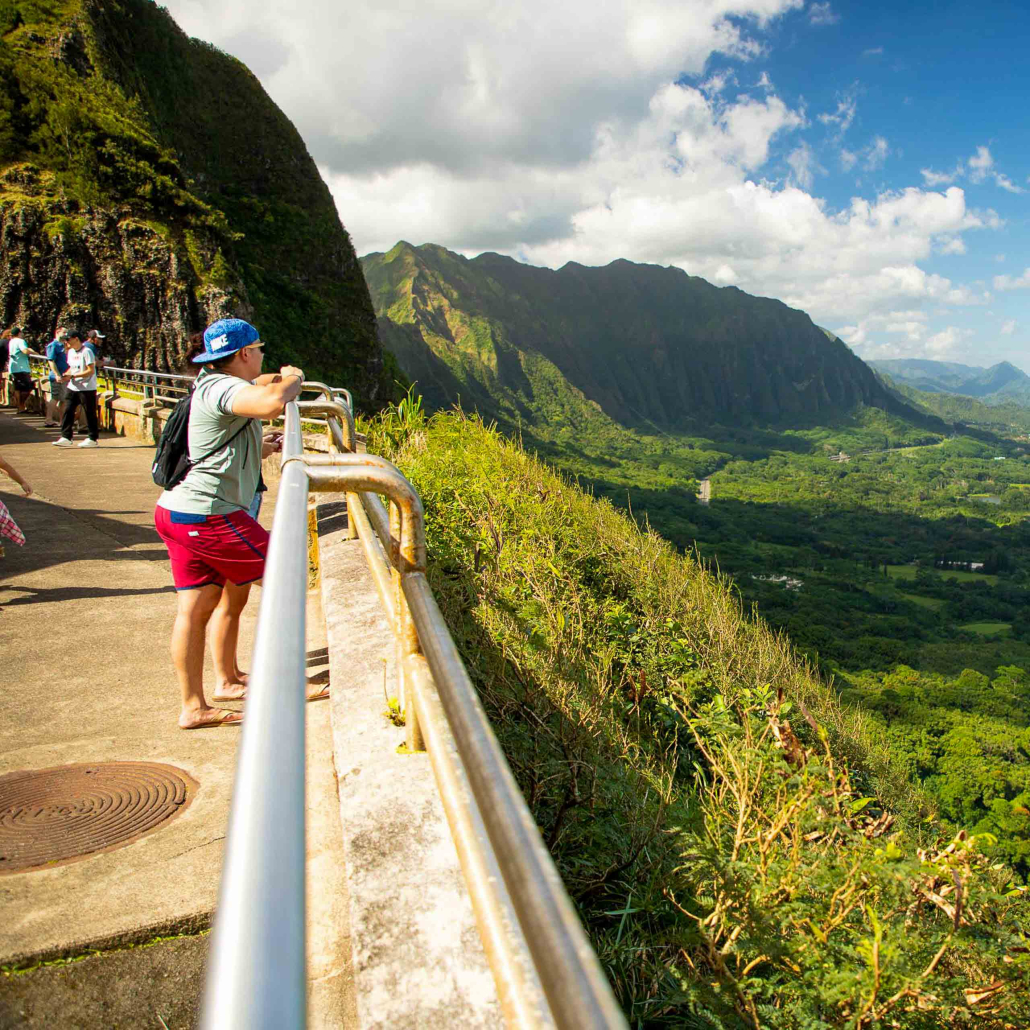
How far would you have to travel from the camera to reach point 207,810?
2434mm

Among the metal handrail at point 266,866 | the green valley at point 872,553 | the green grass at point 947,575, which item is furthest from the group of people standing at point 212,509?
the green grass at point 947,575

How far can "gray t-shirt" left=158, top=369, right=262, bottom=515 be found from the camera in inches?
119

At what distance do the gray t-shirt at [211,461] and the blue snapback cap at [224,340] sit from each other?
0.23ft

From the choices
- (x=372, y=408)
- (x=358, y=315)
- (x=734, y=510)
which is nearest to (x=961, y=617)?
(x=734, y=510)

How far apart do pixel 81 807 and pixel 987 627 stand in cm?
7288

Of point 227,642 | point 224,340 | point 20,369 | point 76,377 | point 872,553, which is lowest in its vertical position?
point 872,553

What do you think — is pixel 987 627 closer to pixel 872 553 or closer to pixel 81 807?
pixel 872 553

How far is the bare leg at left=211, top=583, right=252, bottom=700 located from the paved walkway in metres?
0.24

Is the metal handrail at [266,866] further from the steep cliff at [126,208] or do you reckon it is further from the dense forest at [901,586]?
the steep cliff at [126,208]

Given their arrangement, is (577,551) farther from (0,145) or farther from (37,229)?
(0,145)

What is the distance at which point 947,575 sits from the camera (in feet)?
273

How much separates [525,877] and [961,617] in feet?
250

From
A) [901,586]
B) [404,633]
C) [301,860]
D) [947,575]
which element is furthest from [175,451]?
[947,575]

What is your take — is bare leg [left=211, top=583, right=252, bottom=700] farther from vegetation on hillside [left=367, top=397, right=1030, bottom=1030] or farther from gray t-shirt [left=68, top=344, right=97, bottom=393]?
gray t-shirt [left=68, top=344, right=97, bottom=393]
